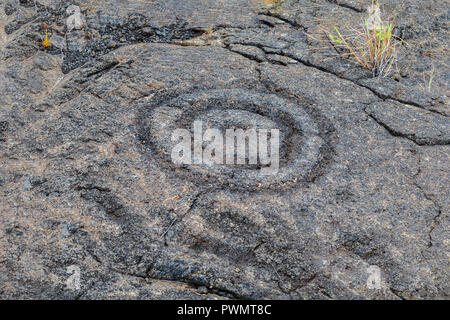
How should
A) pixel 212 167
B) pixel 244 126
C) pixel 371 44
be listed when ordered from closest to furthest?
pixel 212 167, pixel 244 126, pixel 371 44

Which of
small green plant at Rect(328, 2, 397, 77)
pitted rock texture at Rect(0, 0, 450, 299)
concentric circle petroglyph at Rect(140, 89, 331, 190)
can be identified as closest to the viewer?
pitted rock texture at Rect(0, 0, 450, 299)

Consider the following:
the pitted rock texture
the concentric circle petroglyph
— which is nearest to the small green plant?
the pitted rock texture

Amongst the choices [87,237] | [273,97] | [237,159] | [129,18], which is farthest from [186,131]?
[129,18]

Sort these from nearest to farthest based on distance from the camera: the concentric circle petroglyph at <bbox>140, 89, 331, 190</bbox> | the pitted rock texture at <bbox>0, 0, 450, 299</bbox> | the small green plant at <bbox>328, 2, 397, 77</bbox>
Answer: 1. the pitted rock texture at <bbox>0, 0, 450, 299</bbox>
2. the concentric circle petroglyph at <bbox>140, 89, 331, 190</bbox>
3. the small green plant at <bbox>328, 2, 397, 77</bbox>

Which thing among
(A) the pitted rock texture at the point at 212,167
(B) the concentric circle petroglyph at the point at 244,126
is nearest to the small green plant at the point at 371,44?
(A) the pitted rock texture at the point at 212,167

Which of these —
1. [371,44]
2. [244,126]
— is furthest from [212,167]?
[371,44]

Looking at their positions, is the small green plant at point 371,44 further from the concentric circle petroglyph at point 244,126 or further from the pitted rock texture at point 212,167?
the concentric circle petroglyph at point 244,126

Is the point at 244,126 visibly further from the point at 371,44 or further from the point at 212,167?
the point at 371,44

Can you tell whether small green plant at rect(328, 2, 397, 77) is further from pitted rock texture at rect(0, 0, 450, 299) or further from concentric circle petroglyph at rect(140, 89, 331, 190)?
concentric circle petroglyph at rect(140, 89, 331, 190)
